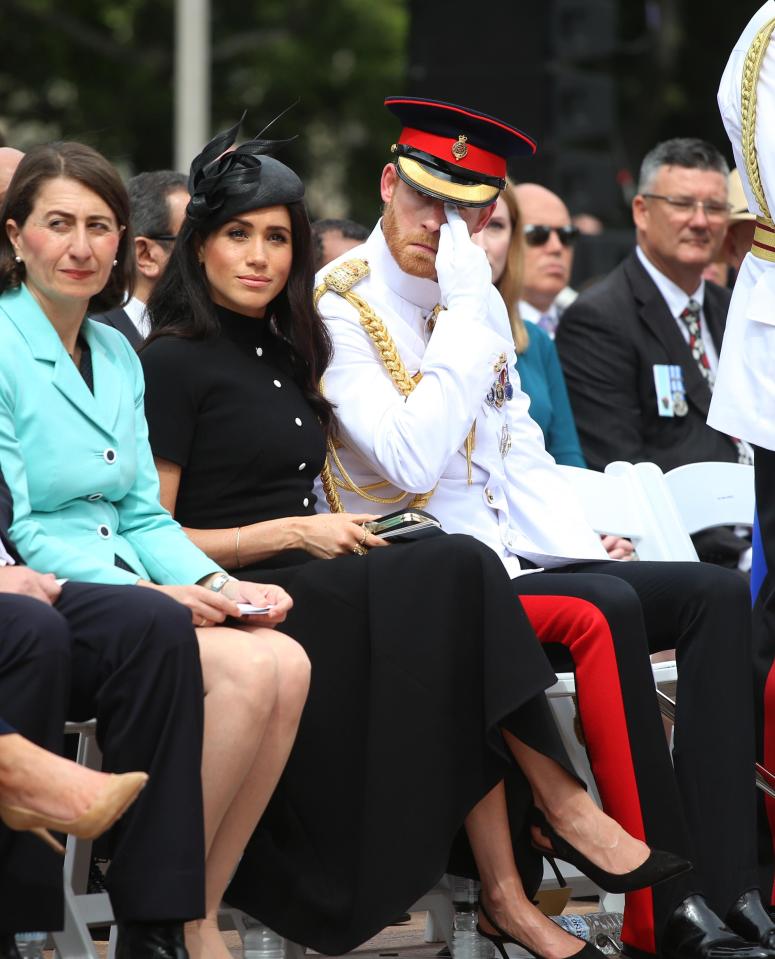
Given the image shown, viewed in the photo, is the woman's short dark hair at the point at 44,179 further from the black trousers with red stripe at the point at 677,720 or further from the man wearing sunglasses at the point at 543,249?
the man wearing sunglasses at the point at 543,249

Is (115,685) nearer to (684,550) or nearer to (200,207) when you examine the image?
(200,207)

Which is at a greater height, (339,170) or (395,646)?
(339,170)

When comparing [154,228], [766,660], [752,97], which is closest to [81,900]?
[766,660]

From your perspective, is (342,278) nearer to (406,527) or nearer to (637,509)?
(406,527)

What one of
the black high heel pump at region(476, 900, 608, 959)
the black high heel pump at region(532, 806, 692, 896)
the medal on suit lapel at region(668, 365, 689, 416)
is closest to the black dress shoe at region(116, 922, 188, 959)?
the black high heel pump at region(476, 900, 608, 959)

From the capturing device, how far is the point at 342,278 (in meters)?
4.60

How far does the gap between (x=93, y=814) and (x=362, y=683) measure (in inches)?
35.1

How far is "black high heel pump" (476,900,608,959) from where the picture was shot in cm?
387

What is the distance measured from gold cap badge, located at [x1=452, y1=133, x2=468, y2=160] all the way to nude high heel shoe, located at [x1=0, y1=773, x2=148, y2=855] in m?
1.95

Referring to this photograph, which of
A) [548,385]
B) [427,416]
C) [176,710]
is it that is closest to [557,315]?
[548,385]

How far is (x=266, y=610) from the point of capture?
3773 millimetres

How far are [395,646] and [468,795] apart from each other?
1.17 feet

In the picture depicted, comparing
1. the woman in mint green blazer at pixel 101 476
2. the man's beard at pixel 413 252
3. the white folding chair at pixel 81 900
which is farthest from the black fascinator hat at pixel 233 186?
the white folding chair at pixel 81 900

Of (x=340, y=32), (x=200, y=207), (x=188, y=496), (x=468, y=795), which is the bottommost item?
(x=468, y=795)
